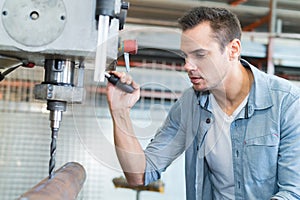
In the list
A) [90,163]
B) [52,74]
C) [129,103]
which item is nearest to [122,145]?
[129,103]

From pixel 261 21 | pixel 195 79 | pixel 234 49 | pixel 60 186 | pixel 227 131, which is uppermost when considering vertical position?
pixel 261 21

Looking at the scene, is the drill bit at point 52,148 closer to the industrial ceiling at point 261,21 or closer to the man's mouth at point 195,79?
the man's mouth at point 195,79

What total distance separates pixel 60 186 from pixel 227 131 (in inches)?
30.2

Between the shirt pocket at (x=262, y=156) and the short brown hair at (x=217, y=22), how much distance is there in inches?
11.5

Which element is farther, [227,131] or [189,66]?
[227,131]

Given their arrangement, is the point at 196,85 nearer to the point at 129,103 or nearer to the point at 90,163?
the point at 129,103

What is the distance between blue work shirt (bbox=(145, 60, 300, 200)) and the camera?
128 cm

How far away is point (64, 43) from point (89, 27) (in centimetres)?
5

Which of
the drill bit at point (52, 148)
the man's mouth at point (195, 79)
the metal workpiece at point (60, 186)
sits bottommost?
the metal workpiece at point (60, 186)

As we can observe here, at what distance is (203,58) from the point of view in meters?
1.14

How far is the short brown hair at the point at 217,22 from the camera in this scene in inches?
53.7

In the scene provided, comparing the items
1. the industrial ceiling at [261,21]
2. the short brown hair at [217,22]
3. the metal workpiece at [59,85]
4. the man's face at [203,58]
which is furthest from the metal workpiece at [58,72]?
the industrial ceiling at [261,21]

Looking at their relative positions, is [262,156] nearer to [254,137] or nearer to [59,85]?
[254,137]

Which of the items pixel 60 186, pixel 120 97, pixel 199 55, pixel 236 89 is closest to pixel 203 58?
pixel 199 55
